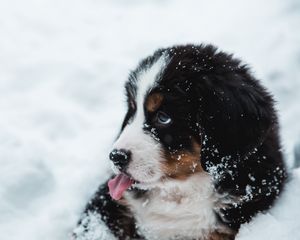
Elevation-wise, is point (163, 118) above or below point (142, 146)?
above

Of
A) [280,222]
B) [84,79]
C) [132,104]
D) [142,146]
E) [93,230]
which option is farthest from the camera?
[84,79]

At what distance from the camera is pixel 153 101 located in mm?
3369

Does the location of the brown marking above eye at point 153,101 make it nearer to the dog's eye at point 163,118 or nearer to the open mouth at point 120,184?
the dog's eye at point 163,118

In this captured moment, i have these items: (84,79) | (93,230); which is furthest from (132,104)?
(84,79)

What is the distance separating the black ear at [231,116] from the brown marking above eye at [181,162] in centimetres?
13

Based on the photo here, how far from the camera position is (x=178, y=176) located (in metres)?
3.41

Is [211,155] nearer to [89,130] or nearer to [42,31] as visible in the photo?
[89,130]

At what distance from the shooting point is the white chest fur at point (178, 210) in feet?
11.4

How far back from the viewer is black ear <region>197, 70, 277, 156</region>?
3.26m

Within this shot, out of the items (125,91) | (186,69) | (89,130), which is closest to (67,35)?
(89,130)

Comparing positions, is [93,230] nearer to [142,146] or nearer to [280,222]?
[142,146]

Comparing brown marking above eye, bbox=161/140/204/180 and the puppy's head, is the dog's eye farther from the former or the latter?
brown marking above eye, bbox=161/140/204/180

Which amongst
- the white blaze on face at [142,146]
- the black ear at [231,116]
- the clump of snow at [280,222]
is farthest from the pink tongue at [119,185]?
the clump of snow at [280,222]

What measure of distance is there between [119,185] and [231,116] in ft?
2.61
